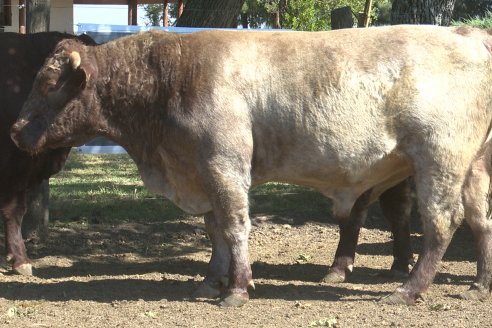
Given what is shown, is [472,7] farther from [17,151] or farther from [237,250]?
[237,250]

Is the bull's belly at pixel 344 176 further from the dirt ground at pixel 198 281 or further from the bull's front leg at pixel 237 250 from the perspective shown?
the dirt ground at pixel 198 281

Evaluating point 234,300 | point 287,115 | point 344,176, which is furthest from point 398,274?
point 287,115

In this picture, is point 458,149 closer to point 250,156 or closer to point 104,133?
point 250,156

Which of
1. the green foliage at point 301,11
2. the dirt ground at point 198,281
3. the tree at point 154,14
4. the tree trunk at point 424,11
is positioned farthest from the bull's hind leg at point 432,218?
the tree at point 154,14

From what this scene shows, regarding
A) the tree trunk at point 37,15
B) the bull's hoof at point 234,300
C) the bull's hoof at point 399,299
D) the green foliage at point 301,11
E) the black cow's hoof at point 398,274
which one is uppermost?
the green foliage at point 301,11

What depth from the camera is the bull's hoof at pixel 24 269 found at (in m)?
8.47

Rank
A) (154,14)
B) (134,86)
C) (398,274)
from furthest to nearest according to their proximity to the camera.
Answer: (154,14), (398,274), (134,86)

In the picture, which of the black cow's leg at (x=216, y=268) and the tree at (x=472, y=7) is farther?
the tree at (x=472, y=7)

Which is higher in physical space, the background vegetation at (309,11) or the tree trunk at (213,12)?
the background vegetation at (309,11)

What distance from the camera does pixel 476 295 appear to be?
7301 mm

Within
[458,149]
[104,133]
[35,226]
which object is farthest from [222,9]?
[458,149]

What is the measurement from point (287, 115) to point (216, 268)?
1.44 meters

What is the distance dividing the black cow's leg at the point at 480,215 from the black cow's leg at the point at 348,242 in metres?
0.98

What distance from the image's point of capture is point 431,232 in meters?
7.05
